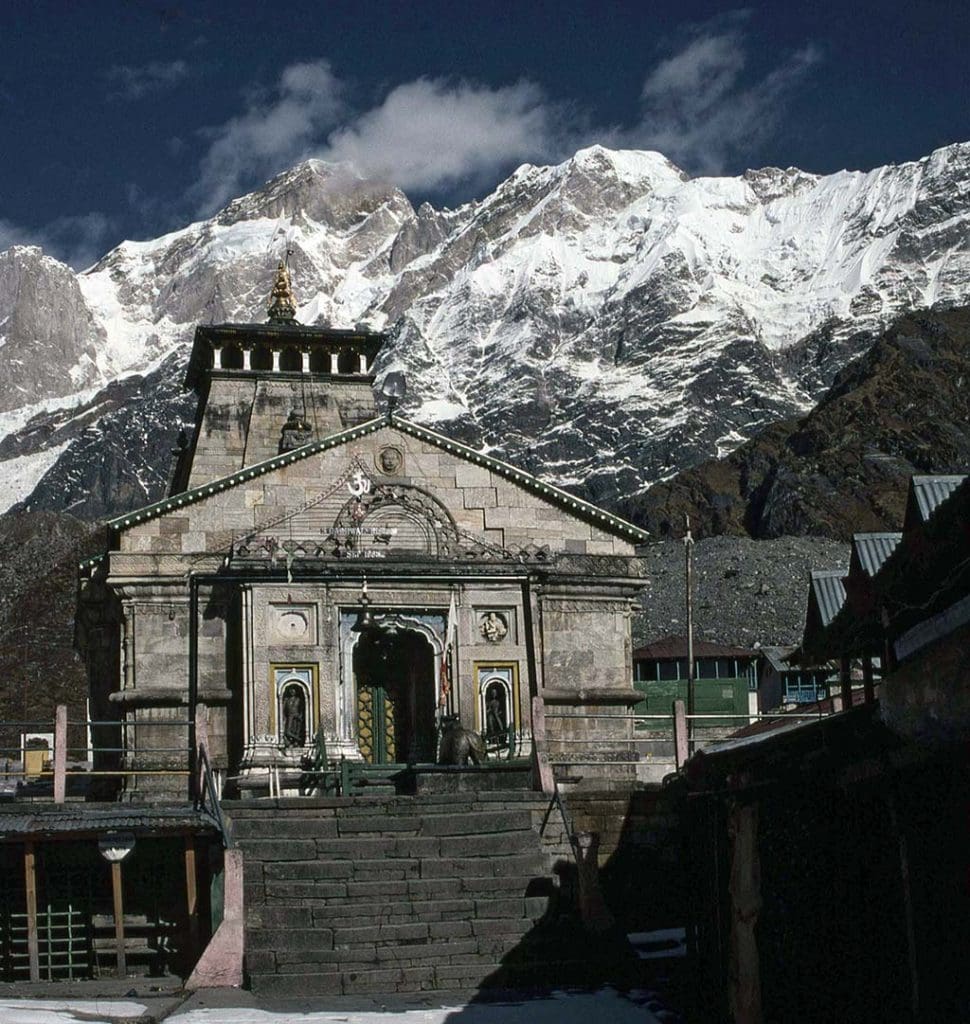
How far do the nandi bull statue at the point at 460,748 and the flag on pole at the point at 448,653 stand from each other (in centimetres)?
386

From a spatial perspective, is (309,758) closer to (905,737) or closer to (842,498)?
(905,737)

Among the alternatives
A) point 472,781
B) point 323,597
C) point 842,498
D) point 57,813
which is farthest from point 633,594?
A: point 842,498

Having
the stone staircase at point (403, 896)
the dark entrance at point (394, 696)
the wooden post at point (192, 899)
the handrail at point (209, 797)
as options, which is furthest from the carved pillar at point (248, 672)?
the wooden post at point (192, 899)

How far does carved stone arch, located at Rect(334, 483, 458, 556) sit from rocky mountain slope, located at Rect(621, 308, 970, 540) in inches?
4490

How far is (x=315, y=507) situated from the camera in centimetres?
3466

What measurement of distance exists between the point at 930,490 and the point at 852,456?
153 metres

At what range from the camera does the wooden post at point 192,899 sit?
23.5m

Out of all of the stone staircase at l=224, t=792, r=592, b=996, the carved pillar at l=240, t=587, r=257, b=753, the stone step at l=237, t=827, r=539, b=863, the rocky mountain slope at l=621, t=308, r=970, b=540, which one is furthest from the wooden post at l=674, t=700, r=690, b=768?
the rocky mountain slope at l=621, t=308, r=970, b=540

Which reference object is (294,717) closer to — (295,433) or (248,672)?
(248,672)

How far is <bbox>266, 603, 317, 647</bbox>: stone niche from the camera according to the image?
33156 millimetres

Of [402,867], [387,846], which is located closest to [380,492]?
[387,846]

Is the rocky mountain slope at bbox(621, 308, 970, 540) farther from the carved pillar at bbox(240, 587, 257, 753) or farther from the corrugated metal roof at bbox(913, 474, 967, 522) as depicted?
the corrugated metal roof at bbox(913, 474, 967, 522)

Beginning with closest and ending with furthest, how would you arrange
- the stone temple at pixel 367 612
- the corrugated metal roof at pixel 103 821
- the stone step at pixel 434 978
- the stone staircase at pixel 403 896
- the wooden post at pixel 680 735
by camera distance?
the stone step at pixel 434 978 → the stone staircase at pixel 403 896 → the corrugated metal roof at pixel 103 821 → the wooden post at pixel 680 735 → the stone temple at pixel 367 612

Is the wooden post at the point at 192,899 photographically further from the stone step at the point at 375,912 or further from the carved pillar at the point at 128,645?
the carved pillar at the point at 128,645
